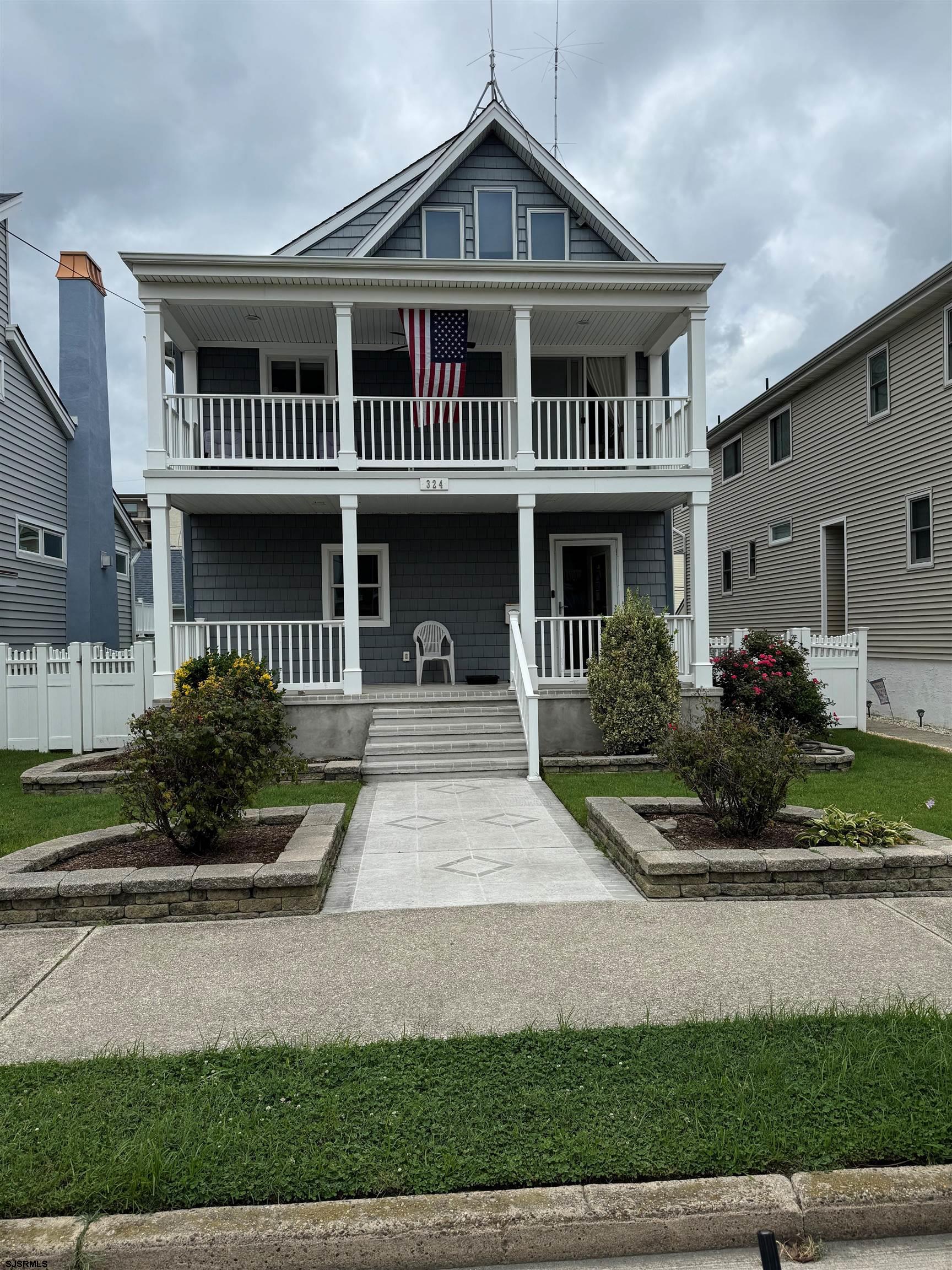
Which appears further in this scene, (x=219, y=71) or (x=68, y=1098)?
(x=219, y=71)

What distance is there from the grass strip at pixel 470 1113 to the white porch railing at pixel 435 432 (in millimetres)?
8957

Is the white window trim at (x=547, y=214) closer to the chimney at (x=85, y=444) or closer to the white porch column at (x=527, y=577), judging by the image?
the white porch column at (x=527, y=577)

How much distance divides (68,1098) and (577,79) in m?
18.0

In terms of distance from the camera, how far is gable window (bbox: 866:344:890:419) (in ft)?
52.6

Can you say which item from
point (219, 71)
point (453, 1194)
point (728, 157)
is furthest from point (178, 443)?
point (728, 157)

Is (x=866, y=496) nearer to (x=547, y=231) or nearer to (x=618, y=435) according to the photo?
(x=618, y=435)

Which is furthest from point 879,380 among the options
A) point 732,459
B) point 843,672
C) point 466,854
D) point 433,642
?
point 466,854

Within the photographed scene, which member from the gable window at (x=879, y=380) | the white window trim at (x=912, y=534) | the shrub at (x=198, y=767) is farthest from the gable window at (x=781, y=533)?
the shrub at (x=198, y=767)

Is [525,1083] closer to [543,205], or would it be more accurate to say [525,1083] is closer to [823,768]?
[823,768]

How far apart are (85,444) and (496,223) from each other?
10.7 meters

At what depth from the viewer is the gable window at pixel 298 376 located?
1406 centimetres

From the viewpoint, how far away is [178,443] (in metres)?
12.0

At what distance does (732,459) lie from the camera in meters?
23.8

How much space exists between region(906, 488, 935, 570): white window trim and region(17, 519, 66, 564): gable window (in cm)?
1665
